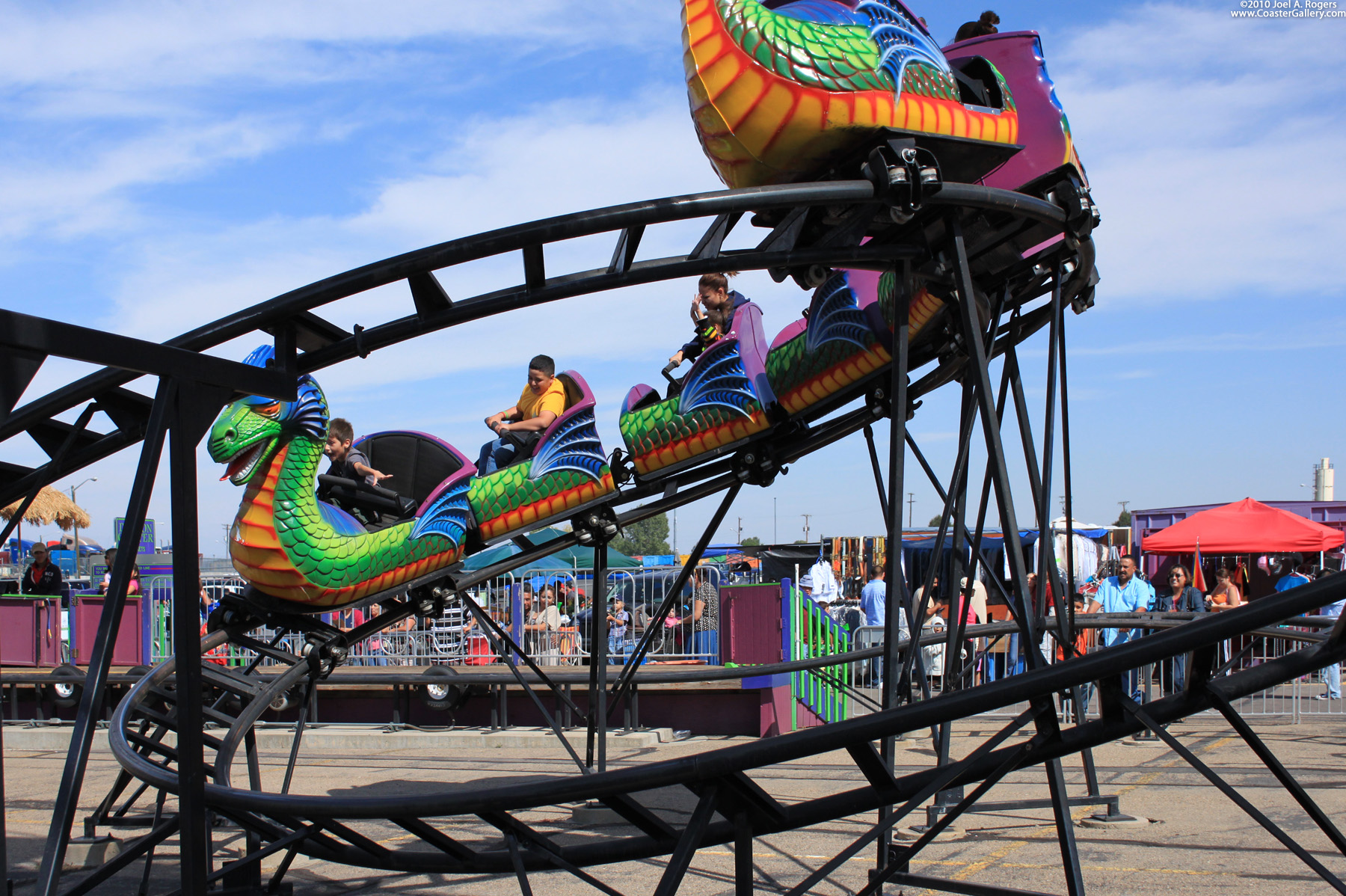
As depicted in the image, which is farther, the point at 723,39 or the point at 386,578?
the point at 386,578

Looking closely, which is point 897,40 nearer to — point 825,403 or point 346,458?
point 825,403

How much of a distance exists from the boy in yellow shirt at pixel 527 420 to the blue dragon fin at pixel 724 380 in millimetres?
1033

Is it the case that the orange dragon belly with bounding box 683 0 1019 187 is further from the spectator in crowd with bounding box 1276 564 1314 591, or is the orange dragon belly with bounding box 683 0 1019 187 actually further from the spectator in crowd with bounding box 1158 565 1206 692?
the spectator in crowd with bounding box 1276 564 1314 591

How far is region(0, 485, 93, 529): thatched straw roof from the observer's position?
2559cm

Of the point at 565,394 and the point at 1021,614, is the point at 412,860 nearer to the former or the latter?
the point at 1021,614

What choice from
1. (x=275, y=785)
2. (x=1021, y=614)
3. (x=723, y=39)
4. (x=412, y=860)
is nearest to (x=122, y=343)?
(x=412, y=860)

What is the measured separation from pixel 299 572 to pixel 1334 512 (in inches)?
910

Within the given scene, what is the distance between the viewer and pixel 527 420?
7.08 m

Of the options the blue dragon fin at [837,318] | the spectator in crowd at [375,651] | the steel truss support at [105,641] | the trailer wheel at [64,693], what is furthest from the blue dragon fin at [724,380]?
the trailer wheel at [64,693]

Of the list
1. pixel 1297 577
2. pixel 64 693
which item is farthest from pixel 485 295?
pixel 1297 577

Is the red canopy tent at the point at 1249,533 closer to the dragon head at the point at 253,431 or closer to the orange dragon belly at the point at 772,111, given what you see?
the orange dragon belly at the point at 772,111

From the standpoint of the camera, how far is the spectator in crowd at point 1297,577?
13.7m

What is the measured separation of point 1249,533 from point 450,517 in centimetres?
1622

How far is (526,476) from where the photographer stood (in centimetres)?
668
